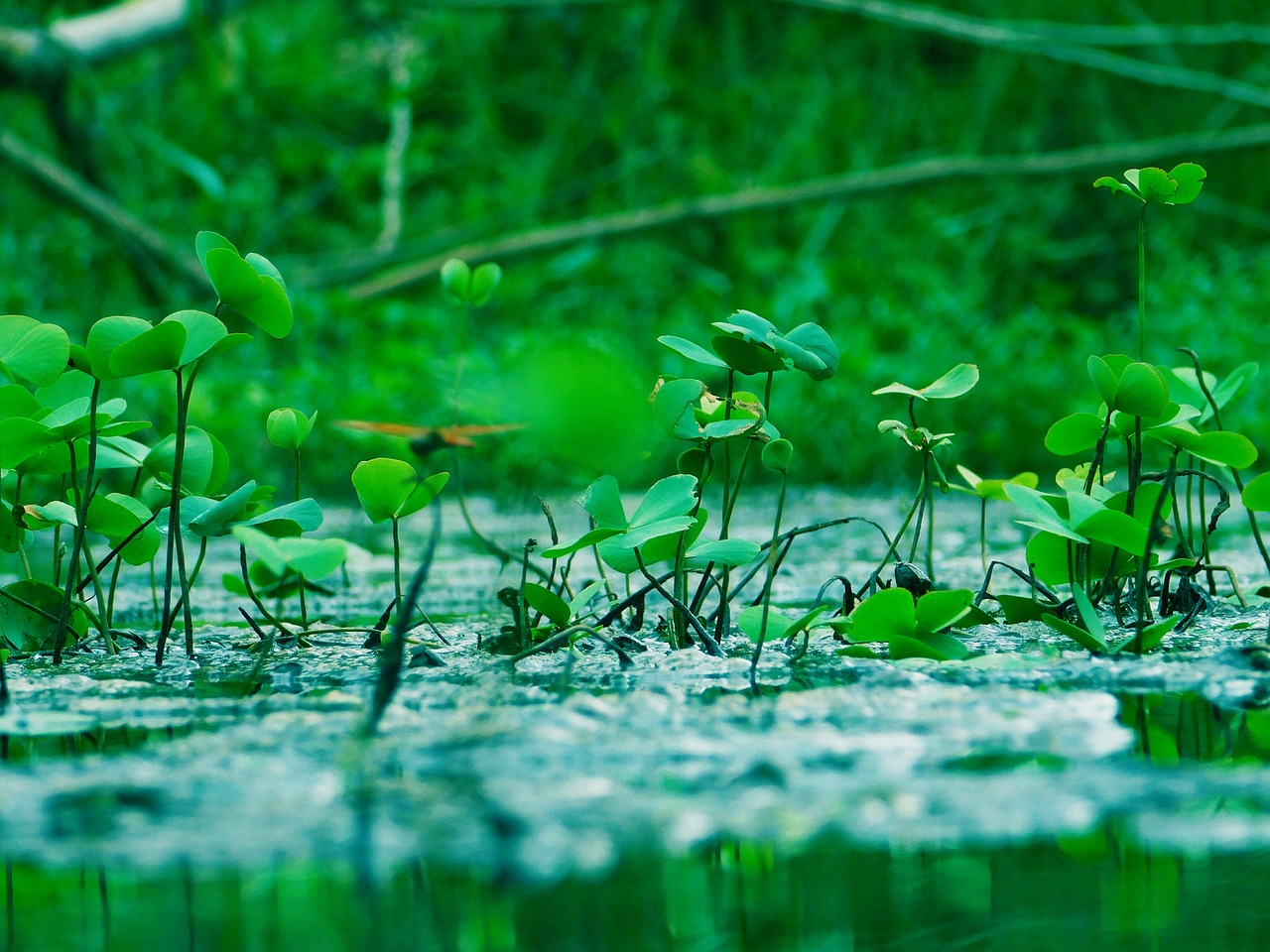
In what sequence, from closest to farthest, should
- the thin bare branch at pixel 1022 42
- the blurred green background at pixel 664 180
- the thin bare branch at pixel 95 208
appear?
the thin bare branch at pixel 95 208, the blurred green background at pixel 664 180, the thin bare branch at pixel 1022 42

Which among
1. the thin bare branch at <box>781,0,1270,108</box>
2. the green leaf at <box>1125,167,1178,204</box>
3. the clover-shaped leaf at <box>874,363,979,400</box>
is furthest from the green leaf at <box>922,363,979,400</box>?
the thin bare branch at <box>781,0,1270,108</box>

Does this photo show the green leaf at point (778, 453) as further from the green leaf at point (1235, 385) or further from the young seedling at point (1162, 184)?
the green leaf at point (1235, 385)

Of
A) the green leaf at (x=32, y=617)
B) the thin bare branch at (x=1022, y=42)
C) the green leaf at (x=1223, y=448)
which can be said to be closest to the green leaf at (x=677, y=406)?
the green leaf at (x=1223, y=448)

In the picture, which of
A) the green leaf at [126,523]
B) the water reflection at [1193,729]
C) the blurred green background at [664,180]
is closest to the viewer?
the water reflection at [1193,729]

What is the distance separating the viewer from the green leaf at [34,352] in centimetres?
114

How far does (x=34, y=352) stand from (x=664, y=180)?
4398 mm

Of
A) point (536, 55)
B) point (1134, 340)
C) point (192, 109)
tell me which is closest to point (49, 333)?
point (1134, 340)

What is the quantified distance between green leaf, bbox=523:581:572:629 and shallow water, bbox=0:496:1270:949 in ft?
0.42

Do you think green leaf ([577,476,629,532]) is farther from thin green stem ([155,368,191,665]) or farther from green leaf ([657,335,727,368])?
thin green stem ([155,368,191,665])

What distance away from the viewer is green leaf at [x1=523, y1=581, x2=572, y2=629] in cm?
114

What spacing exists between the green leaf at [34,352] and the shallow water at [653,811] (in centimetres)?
27

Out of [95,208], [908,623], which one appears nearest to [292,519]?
[908,623]

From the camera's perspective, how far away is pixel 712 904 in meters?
0.59

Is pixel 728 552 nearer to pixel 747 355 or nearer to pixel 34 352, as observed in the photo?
pixel 747 355
